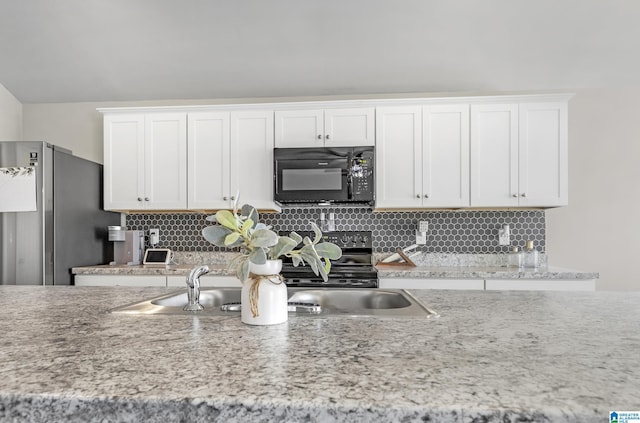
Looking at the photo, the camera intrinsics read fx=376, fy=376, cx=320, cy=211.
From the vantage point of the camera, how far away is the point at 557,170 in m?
2.93

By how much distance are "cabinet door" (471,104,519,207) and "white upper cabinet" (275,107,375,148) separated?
84 cm

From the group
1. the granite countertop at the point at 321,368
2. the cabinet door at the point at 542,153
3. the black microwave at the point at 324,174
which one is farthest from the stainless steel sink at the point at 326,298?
the cabinet door at the point at 542,153

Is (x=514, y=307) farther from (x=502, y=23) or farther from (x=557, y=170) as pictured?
(x=502, y=23)

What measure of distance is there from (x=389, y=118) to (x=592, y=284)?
1896mm

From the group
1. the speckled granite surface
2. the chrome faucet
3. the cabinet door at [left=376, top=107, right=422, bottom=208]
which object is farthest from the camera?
the cabinet door at [left=376, top=107, right=422, bottom=208]

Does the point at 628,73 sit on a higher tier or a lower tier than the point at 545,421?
higher

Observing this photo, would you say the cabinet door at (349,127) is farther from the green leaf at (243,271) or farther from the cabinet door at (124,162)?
the green leaf at (243,271)

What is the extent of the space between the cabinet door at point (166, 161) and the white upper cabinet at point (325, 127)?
840mm

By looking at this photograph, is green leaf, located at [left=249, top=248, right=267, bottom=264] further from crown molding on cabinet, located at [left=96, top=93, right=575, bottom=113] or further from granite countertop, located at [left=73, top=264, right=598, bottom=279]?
crown molding on cabinet, located at [left=96, top=93, right=575, bottom=113]

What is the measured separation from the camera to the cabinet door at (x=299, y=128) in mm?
3105

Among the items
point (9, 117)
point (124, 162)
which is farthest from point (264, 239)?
point (9, 117)

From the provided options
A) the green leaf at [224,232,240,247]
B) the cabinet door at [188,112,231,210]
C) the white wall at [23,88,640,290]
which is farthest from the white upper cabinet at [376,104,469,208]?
the green leaf at [224,232,240,247]

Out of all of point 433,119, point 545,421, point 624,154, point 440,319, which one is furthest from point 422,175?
point 545,421

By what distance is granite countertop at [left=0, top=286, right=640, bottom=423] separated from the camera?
54 centimetres
